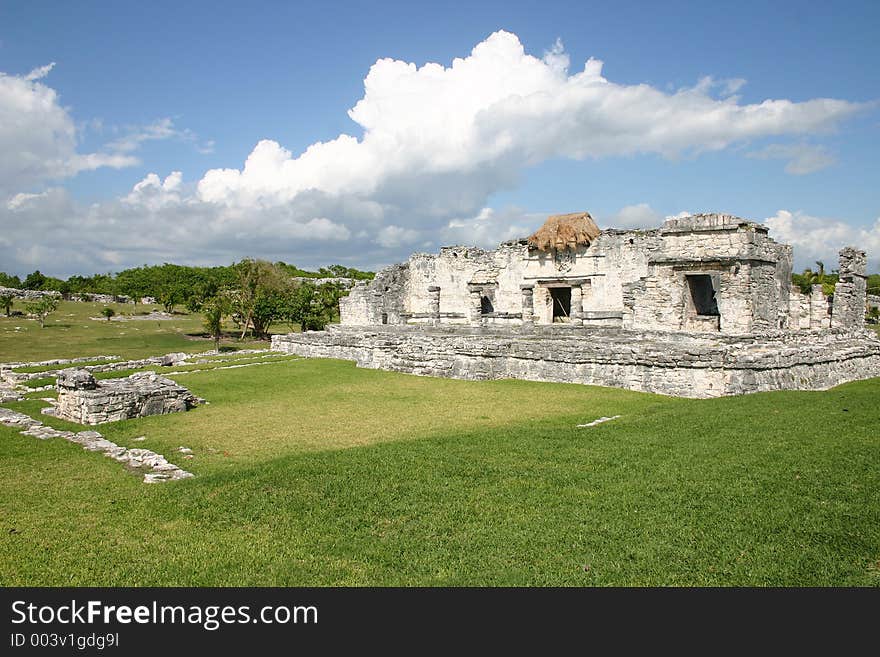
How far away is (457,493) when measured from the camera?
5.80 metres

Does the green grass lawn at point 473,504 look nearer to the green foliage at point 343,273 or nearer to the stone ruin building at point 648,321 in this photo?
the stone ruin building at point 648,321

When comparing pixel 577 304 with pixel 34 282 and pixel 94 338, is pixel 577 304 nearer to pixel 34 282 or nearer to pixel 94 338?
pixel 94 338

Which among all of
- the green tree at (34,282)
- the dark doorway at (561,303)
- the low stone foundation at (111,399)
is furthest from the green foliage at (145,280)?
the low stone foundation at (111,399)

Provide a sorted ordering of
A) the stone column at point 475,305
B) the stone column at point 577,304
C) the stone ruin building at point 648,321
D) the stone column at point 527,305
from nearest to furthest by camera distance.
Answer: the stone ruin building at point 648,321
the stone column at point 577,304
the stone column at point 527,305
the stone column at point 475,305

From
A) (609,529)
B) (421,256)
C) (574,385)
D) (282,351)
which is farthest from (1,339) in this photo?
(609,529)

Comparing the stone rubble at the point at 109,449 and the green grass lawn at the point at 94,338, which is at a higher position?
the green grass lawn at the point at 94,338

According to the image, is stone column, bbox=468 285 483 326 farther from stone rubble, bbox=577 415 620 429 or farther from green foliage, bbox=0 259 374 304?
green foliage, bbox=0 259 374 304

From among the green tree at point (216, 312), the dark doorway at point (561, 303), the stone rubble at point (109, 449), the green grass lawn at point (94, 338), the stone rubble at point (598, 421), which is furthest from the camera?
the green tree at point (216, 312)

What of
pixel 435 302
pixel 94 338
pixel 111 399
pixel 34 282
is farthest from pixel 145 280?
pixel 111 399

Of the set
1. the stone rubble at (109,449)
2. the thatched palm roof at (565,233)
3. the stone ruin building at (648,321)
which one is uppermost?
the thatched palm roof at (565,233)

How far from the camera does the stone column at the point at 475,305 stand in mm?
24748

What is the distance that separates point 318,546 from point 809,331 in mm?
14772

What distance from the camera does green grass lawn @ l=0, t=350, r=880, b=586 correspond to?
4215mm

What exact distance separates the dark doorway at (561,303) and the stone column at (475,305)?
9.86ft
